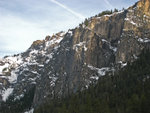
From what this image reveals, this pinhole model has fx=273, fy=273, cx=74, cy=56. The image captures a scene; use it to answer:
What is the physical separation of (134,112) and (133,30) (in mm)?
118241

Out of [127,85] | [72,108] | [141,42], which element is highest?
[141,42]

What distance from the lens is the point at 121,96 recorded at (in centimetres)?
11756

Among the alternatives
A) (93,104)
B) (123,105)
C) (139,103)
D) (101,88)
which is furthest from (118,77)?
(139,103)

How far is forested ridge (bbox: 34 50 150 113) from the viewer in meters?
94.9

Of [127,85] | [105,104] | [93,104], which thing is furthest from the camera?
[127,85]

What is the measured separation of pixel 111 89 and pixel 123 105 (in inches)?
1197

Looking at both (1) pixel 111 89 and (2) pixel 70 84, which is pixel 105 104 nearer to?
(1) pixel 111 89

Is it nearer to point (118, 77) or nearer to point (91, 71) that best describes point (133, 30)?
point (91, 71)

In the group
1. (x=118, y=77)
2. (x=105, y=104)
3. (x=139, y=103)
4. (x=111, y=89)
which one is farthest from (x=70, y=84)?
(x=139, y=103)

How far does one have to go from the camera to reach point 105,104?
111m

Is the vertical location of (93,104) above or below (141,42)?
below

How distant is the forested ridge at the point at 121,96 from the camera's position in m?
94.9

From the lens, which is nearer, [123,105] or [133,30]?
[123,105]

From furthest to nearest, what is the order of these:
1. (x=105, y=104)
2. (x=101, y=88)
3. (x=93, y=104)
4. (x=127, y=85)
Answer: (x=101, y=88) < (x=127, y=85) < (x=93, y=104) < (x=105, y=104)
